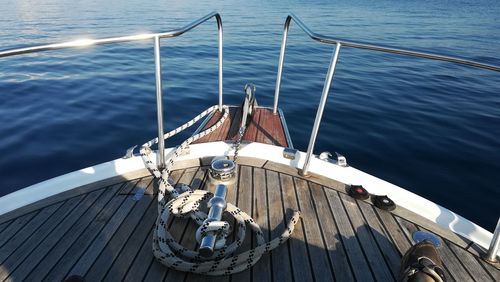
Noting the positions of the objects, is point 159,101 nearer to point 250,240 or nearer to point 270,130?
point 250,240

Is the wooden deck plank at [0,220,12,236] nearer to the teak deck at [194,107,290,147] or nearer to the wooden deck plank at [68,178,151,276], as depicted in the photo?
the wooden deck plank at [68,178,151,276]

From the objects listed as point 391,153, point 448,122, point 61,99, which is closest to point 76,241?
point 391,153

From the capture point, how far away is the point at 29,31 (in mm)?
14047

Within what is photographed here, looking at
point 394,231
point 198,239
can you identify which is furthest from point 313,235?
point 198,239

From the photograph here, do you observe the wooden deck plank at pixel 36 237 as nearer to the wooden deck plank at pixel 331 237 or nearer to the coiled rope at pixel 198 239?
the coiled rope at pixel 198 239

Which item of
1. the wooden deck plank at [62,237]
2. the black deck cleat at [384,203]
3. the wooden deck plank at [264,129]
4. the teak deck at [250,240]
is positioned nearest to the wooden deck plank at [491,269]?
the teak deck at [250,240]

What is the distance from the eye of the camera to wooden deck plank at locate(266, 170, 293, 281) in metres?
1.68

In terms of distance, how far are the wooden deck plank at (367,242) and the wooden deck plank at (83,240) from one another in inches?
64.7

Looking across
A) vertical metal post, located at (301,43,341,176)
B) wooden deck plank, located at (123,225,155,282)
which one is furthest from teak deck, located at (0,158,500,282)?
vertical metal post, located at (301,43,341,176)

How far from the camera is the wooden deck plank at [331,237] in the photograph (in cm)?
171

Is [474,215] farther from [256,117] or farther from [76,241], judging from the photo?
[76,241]

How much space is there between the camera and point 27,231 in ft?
6.22

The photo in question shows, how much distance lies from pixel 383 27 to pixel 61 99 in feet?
56.8

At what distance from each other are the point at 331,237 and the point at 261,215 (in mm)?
485
